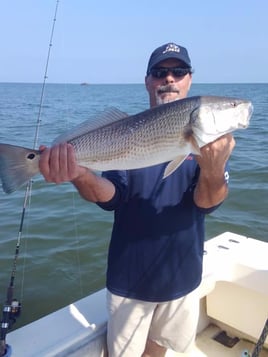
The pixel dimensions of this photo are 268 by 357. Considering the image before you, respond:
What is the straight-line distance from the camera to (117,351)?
265cm

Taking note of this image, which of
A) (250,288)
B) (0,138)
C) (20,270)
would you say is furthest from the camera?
(0,138)

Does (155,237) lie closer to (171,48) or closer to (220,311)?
(171,48)

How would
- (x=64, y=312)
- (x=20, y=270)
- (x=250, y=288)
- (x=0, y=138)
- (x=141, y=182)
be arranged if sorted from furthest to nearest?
(x=0, y=138) < (x=20, y=270) < (x=250, y=288) < (x=64, y=312) < (x=141, y=182)

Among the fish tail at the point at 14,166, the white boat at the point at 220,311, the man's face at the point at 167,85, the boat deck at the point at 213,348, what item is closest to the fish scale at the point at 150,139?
the fish tail at the point at 14,166

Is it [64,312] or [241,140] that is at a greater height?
[241,140]

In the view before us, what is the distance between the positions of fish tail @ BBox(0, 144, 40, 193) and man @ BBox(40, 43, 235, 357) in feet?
1.07

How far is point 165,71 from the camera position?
2682mm

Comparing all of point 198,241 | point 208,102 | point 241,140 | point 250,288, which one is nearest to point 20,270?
point 250,288

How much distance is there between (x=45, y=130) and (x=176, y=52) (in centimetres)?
1527

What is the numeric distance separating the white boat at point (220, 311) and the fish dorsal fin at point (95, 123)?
50.3 inches

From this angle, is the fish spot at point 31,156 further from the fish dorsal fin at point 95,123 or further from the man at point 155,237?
the man at point 155,237

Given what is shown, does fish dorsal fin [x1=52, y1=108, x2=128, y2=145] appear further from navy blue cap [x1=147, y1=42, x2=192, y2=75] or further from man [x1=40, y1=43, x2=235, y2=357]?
navy blue cap [x1=147, y1=42, x2=192, y2=75]

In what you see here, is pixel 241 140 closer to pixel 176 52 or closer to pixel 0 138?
pixel 0 138

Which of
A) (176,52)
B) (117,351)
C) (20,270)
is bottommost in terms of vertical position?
(20,270)
